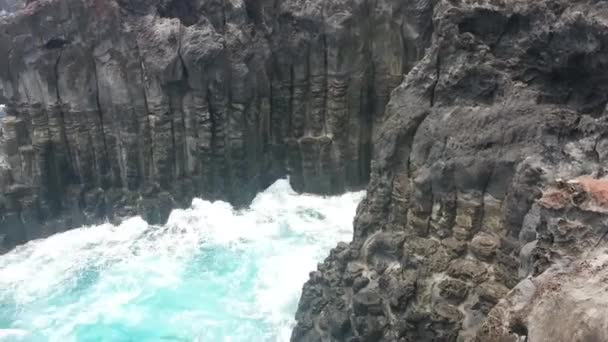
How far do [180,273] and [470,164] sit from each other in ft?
42.9

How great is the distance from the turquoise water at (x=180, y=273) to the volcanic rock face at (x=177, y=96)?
114cm

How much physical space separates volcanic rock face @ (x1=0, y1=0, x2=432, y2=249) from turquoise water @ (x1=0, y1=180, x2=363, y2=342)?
1.14 m

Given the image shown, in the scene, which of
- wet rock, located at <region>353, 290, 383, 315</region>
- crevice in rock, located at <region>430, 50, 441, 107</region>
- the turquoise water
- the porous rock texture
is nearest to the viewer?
the porous rock texture

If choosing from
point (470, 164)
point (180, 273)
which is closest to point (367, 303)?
point (470, 164)

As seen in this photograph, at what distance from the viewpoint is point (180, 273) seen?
23297 millimetres

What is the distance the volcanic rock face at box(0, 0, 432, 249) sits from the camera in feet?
80.5

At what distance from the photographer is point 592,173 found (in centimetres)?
1147

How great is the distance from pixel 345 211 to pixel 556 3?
1335 cm

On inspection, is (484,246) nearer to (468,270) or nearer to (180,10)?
(468,270)

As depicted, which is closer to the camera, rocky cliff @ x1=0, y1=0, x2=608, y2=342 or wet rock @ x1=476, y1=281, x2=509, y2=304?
wet rock @ x1=476, y1=281, x2=509, y2=304

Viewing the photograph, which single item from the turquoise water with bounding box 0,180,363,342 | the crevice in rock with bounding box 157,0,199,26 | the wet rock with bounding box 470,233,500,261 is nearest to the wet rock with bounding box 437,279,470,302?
the wet rock with bounding box 470,233,500,261

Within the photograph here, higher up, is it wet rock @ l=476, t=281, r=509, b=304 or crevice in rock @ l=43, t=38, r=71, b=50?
crevice in rock @ l=43, t=38, r=71, b=50

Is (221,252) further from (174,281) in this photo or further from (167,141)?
(167,141)

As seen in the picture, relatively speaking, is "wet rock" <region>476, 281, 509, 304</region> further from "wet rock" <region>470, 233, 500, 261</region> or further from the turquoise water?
the turquoise water
